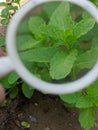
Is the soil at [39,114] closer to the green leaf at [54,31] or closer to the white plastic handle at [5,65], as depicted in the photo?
the green leaf at [54,31]

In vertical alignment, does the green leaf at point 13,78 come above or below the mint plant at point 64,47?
below

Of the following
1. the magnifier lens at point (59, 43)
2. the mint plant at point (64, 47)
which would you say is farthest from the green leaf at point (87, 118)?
the magnifier lens at point (59, 43)

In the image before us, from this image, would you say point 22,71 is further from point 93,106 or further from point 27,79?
point 93,106

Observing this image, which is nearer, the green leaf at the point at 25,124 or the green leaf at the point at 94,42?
the green leaf at the point at 94,42

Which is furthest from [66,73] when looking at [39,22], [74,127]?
[74,127]

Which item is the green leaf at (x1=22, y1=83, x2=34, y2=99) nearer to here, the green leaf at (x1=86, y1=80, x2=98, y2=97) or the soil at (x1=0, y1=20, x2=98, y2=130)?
the soil at (x1=0, y1=20, x2=98, y2=130)

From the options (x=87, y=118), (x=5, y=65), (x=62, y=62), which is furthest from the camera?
(x=87, y=118)

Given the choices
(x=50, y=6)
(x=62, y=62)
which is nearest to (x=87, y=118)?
(x=62, y=62)

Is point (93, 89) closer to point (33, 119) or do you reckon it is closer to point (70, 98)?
point (70, 98)
